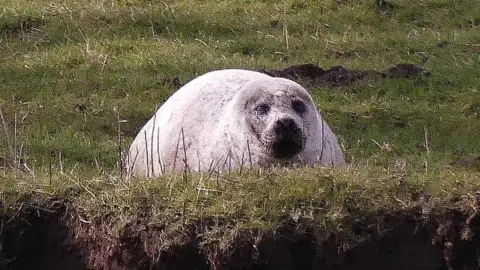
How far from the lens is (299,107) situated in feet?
24.4

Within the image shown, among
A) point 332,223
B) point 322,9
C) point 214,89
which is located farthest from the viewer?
point 322,9

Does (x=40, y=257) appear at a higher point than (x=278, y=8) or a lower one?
lower

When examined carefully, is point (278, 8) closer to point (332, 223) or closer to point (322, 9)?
point (322, 9)

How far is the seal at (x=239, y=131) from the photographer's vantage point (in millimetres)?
7160

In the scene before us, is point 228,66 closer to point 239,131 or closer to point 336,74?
point 336,74

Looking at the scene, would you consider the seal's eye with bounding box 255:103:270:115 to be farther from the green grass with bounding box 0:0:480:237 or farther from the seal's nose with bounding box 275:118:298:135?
the green grass with bounding box 0:0:480:237

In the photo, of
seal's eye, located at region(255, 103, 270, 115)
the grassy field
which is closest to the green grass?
the grassy field

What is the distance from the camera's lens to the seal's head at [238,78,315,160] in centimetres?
710

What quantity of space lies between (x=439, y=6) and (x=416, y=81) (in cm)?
229

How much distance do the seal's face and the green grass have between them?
0.68 meters

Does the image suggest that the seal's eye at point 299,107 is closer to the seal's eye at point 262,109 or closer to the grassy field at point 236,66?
the seal's eye at point 262,109

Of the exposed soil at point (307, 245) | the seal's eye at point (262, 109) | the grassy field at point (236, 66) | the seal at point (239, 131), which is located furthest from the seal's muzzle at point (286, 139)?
the exposed soil at point (307, 245)

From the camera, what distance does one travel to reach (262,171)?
6367 mm

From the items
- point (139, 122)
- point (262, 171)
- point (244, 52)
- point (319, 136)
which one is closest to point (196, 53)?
point (244, 52)
